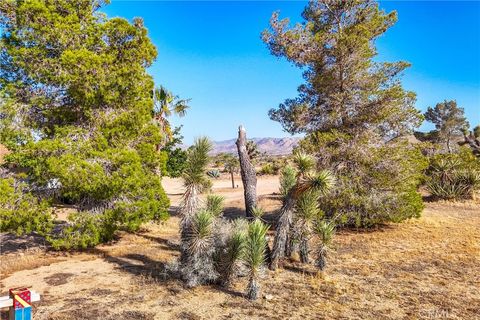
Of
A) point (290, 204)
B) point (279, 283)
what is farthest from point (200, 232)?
point (290, 204)

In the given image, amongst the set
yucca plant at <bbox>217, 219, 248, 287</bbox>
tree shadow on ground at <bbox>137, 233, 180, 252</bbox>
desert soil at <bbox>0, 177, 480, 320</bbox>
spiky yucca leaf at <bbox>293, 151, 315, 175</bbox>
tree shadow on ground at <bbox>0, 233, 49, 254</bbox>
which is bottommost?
desert soil at <bbox>0, 177, 480, 320</bbox>

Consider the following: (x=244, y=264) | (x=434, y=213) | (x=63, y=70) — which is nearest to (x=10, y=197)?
(x=63, y=70)

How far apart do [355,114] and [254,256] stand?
9.40m

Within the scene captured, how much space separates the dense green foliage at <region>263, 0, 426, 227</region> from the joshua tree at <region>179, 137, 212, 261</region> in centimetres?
619

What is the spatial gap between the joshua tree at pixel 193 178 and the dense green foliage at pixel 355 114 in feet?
20.3

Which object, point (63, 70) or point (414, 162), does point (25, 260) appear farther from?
point (414, 162)

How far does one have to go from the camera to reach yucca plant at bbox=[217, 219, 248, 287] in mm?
8367

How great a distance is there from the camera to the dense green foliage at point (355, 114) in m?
14.1

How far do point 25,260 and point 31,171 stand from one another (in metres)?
2.83

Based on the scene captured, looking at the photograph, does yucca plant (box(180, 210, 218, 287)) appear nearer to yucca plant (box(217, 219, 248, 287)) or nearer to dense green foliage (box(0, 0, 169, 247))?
yucca plant (box(217, 219, 248, 287))

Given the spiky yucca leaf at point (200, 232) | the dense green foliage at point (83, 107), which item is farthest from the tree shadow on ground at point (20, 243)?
the spiky yucca leaf at point (200, 232)

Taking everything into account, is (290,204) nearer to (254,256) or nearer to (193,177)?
(254,256)

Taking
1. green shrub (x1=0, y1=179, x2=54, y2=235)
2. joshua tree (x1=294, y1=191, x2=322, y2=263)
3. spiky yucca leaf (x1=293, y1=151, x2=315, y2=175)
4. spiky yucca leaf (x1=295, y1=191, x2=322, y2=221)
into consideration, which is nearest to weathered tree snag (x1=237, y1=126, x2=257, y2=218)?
joshua tree (x1=294, y1=191, x2=322, y2=263)

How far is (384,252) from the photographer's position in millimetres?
12133
